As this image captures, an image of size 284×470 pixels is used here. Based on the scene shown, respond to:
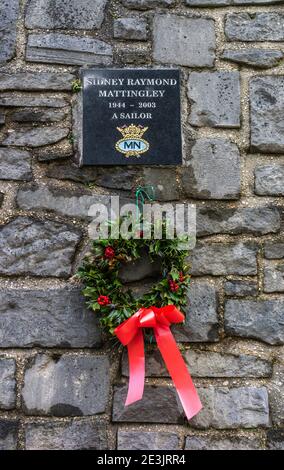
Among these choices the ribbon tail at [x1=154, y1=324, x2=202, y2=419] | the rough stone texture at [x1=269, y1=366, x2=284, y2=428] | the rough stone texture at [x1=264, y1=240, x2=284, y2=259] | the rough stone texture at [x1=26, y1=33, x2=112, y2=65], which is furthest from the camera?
the rough stone texture at [x1=26, y1=33, x2=112, y2=65]

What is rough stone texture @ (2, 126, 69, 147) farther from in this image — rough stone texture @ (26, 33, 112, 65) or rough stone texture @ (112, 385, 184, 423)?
rough stone texture @ (112, 385, 184, 423)

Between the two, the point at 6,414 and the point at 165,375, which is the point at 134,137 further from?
the point at 6,414

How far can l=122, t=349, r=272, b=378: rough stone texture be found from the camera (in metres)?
2.07

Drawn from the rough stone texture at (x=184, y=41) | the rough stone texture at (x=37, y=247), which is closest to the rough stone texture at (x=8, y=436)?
the rough stone texture at (x=37, y=247)

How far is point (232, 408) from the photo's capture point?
6.70 ft

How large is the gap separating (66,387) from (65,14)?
1.53m

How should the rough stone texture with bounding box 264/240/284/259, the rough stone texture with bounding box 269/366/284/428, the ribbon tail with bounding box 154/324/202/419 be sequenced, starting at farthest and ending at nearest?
1. the rough stone texture with bounding box 264/240/284/259
2. the rough stone texture with bounding box 269/366/284/428
3. the ribbon tail with bounding box 154/324/202/419

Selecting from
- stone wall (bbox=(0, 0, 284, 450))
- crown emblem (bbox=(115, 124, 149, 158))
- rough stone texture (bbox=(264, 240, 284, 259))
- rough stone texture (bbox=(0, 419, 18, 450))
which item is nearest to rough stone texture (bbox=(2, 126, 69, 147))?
stone wall (bbox=(0, 0, 284, 450))

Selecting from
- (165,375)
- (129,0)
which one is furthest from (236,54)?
(165,375)

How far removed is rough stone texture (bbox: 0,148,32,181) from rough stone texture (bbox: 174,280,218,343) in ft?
2.65

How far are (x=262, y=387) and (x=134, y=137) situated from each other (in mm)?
1097

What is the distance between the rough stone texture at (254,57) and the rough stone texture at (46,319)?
116cm

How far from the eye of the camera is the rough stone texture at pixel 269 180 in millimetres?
2209

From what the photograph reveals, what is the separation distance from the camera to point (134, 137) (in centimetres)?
222
